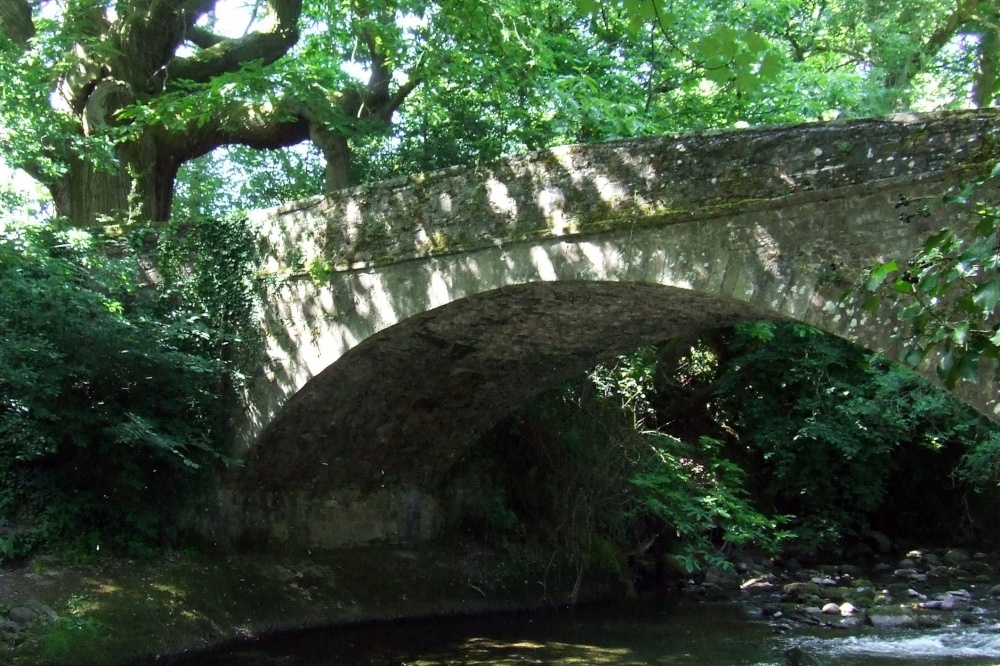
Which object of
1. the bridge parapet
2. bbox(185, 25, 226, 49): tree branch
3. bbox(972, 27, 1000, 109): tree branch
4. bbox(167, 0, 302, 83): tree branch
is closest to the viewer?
the bridge parapet

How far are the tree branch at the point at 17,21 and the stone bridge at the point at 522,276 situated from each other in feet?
11.7

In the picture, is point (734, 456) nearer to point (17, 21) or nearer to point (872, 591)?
point (872, 591)

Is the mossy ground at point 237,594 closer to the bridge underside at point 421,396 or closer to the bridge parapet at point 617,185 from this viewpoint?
the bridge underside at point 421,396

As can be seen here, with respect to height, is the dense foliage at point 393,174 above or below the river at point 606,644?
above

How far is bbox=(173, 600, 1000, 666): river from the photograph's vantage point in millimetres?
7422

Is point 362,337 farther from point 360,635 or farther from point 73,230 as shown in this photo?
point 360,635

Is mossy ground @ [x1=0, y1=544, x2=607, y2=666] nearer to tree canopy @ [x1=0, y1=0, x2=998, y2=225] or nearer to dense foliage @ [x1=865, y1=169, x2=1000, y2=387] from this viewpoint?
tree canopy @ [x1=0, y1=0, x2=998, y2=225]

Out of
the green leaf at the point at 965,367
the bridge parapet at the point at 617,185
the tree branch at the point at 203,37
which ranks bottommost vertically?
the green leaf at the point at 965,367

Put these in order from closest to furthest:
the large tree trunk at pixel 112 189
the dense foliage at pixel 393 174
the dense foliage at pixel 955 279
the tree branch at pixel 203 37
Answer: the dense foliage at pixel 955 279
the dense foliage at pixel 393 174
the large tree trunk at pixel 112 189
the tree branch at pixel 203 37

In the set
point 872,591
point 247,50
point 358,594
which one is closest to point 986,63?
point 872,591

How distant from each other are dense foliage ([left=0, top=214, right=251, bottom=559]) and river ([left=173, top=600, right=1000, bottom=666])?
4.56ft

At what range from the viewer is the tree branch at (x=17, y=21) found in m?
9.48

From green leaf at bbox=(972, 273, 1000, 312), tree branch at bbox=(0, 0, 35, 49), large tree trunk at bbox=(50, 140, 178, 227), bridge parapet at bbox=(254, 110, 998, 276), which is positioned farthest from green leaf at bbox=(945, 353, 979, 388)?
tree branch at bbox=(0, 0, 35, 49)

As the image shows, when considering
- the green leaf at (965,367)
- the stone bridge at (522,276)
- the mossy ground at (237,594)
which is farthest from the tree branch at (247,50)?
the green leaf at (965,367)
